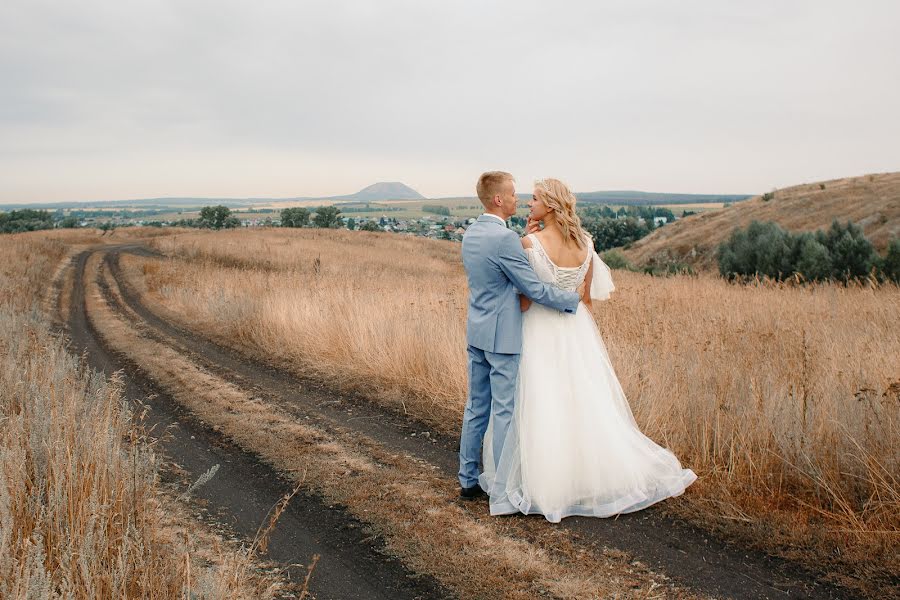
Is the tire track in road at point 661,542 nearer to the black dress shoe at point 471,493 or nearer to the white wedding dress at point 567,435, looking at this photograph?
the white wedding dress at point 567,435

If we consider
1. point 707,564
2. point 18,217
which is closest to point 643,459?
point 707,564

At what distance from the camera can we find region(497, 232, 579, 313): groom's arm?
14.3ft

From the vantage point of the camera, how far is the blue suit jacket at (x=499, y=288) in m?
4.36

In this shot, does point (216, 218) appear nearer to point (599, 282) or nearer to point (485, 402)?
point (485, 402)

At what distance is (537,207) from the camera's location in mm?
4441

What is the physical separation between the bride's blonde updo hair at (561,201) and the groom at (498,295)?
251mm

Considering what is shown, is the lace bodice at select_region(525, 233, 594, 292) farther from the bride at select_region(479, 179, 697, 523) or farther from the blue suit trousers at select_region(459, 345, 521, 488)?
the blue suit trousers at select_region(459, 345, 521, 488)

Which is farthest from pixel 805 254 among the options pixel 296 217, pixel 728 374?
pixel 296 217

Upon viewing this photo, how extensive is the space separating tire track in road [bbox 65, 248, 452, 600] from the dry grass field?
204 centimetres

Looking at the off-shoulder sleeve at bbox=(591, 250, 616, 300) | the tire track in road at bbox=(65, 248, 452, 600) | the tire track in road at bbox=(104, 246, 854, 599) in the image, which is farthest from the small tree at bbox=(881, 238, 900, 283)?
the tire track in road at bbox=(65, 248, 452, 600)

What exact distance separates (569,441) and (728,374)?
A: 2391mm

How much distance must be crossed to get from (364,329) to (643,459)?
5.64 meters

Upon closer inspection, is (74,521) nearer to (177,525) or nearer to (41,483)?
(41,483)

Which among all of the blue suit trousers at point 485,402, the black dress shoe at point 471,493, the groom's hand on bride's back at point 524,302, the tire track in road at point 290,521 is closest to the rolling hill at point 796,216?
the groom's hand on bride's back at point 524,302
